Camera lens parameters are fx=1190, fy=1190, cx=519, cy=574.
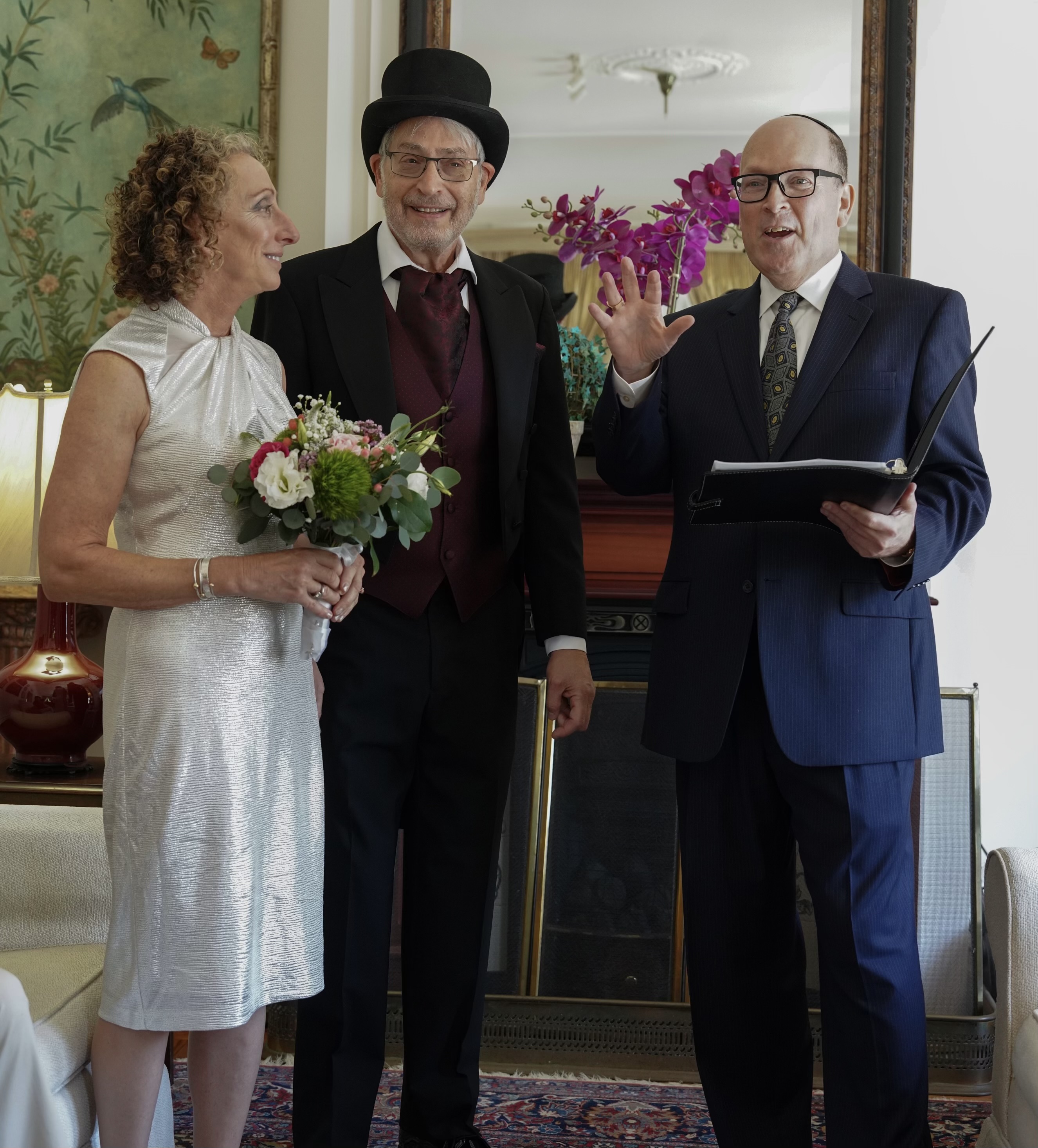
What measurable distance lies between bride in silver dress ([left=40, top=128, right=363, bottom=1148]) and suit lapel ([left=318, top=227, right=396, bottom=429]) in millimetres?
222

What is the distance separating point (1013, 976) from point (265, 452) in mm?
1421

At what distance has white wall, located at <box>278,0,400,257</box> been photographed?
300 cm

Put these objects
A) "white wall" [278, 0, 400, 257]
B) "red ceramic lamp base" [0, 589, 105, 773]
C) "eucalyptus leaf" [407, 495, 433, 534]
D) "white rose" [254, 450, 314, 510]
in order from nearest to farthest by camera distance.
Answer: "white rose" [254, 450, 314, 510], "eucalyptus leaf" [407, 495, 433, 534], "red ceramic lamp base" [0, 589, 105, 773], "white wall" [278, 0, 400, 257]

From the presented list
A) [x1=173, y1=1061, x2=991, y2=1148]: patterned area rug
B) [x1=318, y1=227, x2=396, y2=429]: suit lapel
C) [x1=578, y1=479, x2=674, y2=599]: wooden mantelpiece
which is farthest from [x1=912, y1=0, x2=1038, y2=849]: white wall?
[x1=318, y1=227, x2=396, y2=429]: suit lapel

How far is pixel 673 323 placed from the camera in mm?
1916

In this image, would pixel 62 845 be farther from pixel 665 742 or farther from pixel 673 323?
pixel 673 323

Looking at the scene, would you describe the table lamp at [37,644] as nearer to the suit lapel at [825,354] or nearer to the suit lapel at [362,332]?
the suit lapel at [362,332]

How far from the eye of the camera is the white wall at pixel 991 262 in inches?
116

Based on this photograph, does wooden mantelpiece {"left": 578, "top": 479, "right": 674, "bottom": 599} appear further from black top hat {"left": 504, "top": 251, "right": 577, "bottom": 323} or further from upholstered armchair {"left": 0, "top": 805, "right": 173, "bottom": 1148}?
upholstered armchair {"left": 0, "top": 805, "right": 173, "bottom": 1148}

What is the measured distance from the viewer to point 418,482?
5.44ft

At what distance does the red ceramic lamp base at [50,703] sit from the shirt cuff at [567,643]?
43.6 inches

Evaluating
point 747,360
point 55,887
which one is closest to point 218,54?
point 747,360

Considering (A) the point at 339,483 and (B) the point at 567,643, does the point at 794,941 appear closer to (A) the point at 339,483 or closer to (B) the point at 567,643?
(B) the point at 567,643

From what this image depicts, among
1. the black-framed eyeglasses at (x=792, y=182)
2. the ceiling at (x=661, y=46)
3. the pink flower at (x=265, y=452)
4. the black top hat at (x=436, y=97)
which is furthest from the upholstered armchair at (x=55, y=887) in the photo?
the ceiling at (x=661, y=46)
